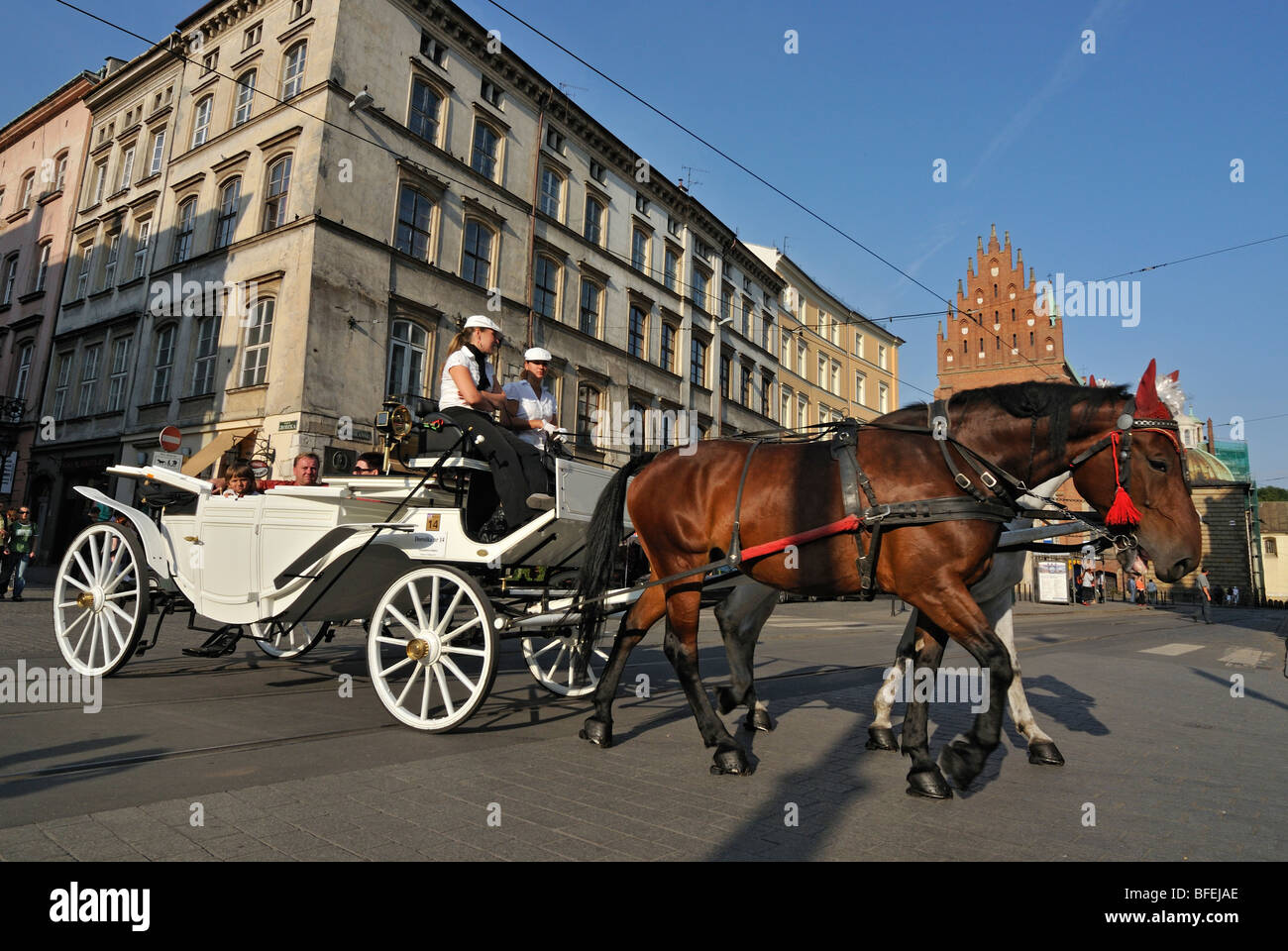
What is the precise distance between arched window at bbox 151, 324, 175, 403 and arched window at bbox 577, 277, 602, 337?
12.1 m

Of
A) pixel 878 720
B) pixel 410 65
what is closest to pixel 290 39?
pixel 410 65

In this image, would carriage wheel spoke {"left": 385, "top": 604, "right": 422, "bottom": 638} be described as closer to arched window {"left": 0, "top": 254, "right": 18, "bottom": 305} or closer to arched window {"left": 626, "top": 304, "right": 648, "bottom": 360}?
arched window {"left": 626, "top": 304, "right": 648, "bottom": 360}

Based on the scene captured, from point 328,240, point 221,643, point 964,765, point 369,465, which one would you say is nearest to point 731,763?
point 964,765

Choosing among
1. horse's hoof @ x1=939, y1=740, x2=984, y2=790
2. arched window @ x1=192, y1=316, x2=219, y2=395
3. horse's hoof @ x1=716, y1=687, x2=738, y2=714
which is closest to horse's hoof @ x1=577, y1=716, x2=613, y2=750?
horse's hoof @ x1=716, y1=687, x2=738, y2=714

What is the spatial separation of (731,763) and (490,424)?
2.75 meters

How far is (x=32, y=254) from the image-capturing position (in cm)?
2827

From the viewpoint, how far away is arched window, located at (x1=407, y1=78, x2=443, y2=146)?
20875mm

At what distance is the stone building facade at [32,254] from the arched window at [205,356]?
8.25 meters

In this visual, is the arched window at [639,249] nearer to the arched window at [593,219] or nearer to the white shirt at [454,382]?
the arched window at [593,219]

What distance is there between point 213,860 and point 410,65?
73.6 ft

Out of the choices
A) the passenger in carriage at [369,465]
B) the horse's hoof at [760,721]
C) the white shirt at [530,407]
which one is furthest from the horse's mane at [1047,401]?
the passenger in carriage at [369,465]

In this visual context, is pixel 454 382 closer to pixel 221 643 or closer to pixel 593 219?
pixel 221 643
